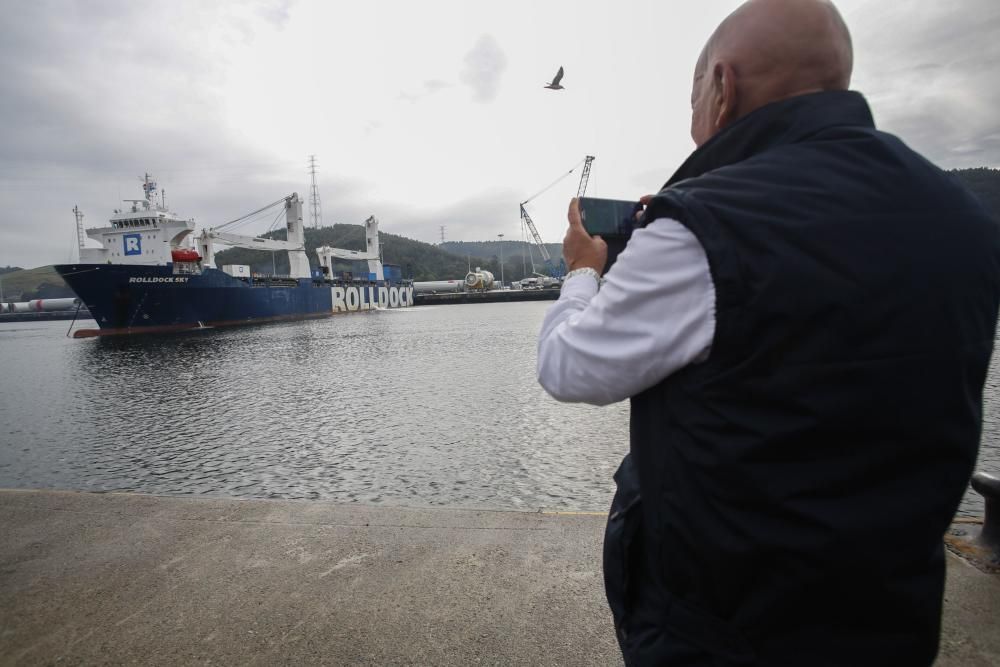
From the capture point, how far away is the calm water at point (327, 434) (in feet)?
16.3

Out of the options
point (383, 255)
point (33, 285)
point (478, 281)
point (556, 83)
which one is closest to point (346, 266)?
point (383, 255)

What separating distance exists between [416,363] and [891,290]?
515 inches

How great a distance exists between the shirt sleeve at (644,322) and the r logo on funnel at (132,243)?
127 feet

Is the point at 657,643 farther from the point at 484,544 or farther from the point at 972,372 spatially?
the point at 484,544

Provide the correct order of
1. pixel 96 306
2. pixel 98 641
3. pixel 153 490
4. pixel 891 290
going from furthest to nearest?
pixel 96 306, pixel 153 490, pixel 98 641, pixel 891 290

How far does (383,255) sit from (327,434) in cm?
11097

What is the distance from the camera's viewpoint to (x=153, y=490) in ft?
16.4

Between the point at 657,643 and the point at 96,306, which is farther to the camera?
the point at 96,306

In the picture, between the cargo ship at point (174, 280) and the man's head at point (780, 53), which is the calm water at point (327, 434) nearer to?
the man's head at point (780, 53)

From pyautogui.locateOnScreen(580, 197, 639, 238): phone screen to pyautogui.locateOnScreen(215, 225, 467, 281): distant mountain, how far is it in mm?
97147

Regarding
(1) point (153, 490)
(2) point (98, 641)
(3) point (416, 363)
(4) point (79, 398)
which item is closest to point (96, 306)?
(4) point (79, 398)

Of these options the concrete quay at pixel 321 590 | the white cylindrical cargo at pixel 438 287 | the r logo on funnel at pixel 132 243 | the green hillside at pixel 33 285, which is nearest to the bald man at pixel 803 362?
the concrete quay at pixel 321 590

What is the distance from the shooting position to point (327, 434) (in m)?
6.80

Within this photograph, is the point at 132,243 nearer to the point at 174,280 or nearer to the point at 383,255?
the point at 174,280
